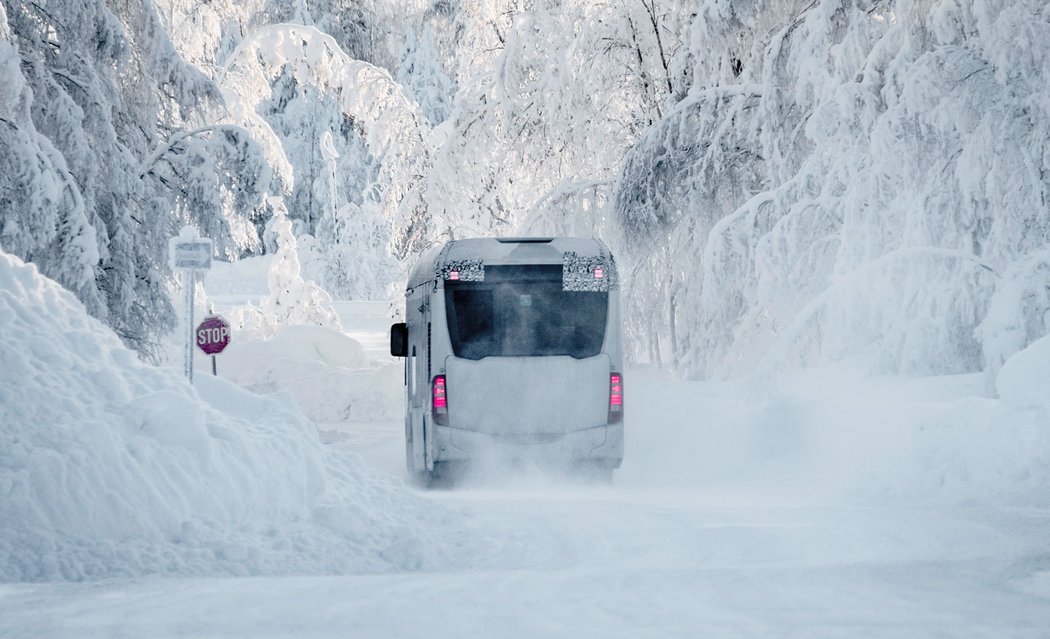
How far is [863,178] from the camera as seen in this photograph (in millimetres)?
15969

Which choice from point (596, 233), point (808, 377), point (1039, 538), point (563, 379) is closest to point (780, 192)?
point (808, 377)

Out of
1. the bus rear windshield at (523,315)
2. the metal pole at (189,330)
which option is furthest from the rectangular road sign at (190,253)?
the bus rear windshield at (523,315)

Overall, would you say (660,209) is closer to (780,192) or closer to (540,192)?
(780,192)

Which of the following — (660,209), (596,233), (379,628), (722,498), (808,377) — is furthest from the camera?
(596,233)

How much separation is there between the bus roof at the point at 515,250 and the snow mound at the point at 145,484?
3.13m

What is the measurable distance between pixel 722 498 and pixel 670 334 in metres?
10.9

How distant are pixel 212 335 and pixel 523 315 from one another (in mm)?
6899

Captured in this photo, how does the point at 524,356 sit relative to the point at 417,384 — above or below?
above

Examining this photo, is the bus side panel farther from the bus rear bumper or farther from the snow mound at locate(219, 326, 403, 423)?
the snow mound at locate(219, 326, 403, 423)

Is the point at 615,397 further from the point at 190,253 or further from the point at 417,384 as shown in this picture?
the point at 190,253

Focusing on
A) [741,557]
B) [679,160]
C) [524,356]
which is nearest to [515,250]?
[524,356]

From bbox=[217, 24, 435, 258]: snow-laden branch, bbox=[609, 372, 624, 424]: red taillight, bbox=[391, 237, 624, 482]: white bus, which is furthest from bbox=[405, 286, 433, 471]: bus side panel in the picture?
bbox=[217, 24, 435, 258]: snow-laden branch

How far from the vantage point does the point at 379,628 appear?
5.66 m

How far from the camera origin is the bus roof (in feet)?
41.6
